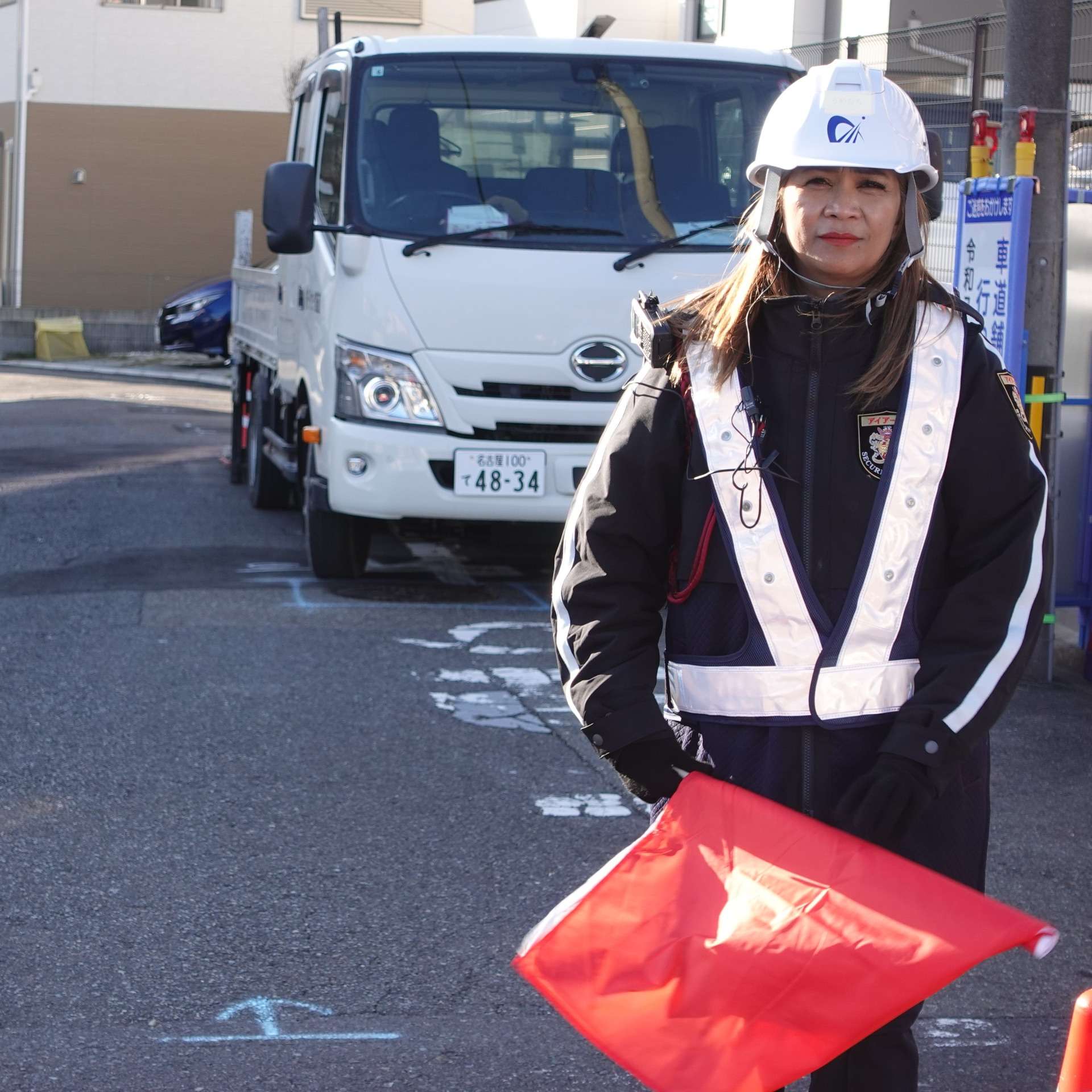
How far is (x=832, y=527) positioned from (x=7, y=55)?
34.0 meters

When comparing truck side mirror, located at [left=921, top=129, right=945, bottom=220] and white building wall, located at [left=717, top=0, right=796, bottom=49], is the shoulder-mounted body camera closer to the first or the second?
truck side mirror, located at [left=921, top=129, right=945, bottom=220]

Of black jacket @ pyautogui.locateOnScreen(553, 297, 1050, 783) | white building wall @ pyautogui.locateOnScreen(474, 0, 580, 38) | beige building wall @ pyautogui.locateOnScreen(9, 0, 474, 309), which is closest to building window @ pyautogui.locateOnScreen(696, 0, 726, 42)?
white building wall @ pyautogui.locateOnScreen(474, 0, 580, 38)

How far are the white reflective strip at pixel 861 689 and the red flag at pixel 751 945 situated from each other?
0.18 meters

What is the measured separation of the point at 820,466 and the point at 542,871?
2539 millimetres

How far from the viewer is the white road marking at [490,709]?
6488 mm

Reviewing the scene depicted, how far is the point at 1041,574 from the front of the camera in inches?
105

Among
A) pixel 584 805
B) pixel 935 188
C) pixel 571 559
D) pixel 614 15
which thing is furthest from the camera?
pixel 614 15

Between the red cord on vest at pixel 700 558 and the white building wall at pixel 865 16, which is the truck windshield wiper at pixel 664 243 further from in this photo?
the white building wall at pixel 865 16

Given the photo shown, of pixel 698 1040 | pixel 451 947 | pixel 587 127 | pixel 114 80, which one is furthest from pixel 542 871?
pixel 114 80

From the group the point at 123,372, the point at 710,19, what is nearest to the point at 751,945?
the point at 710,19

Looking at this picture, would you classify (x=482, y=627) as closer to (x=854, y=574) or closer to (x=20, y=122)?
(x=854, y=574)

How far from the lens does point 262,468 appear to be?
1148 centimetres

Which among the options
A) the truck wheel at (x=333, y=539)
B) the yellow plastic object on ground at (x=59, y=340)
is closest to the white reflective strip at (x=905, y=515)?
the truck wheel at (x=333, y=539)

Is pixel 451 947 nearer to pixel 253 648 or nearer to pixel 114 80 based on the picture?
pixel 253 648
